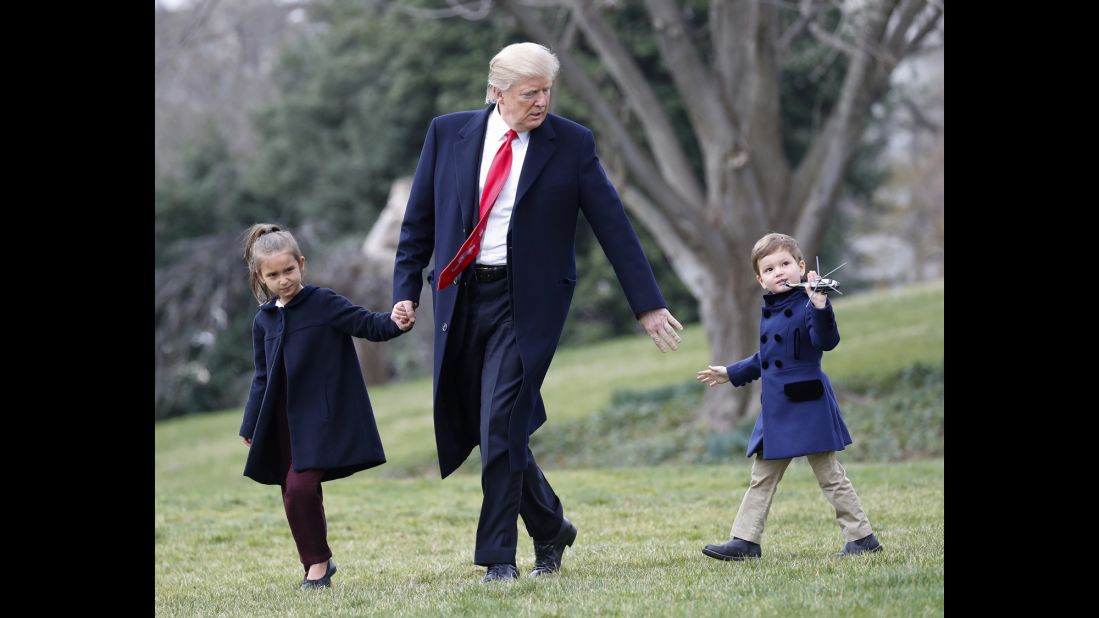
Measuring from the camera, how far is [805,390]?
5.52m

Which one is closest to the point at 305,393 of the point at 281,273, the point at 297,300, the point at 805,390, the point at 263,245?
the point at 297,300

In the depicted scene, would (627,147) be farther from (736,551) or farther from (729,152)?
(736,551)

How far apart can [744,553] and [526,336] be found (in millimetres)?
1370

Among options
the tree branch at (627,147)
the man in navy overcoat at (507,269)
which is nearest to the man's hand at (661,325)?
the man in navy overcoat at (507,269)

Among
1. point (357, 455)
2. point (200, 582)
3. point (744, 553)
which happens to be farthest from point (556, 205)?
point (200, 582)

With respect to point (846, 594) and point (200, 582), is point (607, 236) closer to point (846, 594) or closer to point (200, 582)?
point (846, 594)

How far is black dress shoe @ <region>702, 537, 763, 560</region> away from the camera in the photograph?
18.8 ft

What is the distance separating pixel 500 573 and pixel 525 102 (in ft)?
6.04

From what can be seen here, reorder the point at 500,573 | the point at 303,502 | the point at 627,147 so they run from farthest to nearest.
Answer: the point at 627,147 < the point at 303,502 < the point at 500,573

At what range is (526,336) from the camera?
17.4 feet

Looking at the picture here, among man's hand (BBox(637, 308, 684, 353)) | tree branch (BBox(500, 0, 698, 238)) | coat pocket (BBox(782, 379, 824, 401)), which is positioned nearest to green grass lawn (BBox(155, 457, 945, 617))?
coat pocket (BBox(782, 379, 824, 401))

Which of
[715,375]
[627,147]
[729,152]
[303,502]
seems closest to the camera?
[303,502]

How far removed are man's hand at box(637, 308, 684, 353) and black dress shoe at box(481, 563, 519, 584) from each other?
1.05 m

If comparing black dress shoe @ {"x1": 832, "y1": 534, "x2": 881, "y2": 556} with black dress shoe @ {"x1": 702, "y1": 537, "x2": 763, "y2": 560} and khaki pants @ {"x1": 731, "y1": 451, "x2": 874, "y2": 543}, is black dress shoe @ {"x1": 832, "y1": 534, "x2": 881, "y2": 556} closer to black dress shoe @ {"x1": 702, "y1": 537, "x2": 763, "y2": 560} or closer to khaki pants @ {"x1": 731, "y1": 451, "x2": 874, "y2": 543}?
khaki pants @ {"x1": 731, "y1": 451, "x2": 874, "y2": 543}
